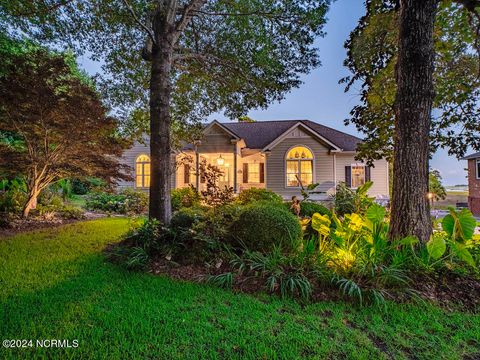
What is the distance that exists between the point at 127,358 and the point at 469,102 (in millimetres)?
7513

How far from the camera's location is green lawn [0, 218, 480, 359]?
213 centimetres

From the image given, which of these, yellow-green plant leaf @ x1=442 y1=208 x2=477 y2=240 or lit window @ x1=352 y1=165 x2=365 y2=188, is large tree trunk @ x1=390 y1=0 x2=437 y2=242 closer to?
yellow-green plant leaf @ x1=442 y1=208 x2=477 y2=240

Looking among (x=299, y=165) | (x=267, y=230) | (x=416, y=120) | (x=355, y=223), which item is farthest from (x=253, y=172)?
(x=416, y=120)

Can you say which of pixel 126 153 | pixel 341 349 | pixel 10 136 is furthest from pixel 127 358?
pixel 126 153

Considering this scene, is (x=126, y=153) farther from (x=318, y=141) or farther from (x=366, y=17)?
(x=366, y=17)

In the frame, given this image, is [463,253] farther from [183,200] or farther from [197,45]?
[183,200]

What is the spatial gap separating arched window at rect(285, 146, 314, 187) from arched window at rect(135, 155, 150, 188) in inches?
398

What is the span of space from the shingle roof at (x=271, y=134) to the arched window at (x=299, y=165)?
5.45 feet

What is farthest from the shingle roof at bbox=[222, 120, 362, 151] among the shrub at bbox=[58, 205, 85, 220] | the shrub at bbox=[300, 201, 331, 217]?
the shrub at bbox=[58, 205, 85, 220]

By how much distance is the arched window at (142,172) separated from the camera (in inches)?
694

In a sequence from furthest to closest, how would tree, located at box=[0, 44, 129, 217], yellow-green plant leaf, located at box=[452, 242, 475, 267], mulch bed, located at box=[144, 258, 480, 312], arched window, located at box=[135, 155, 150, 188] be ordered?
arched window, located at box=[135, 155, 150, 188], tree, located at box=[0, 44, 129, 217], yellow-green plant leaf, located at box=[452, 242, 475, 267], mulch bed, located at box=[144, 258, 480, 312]

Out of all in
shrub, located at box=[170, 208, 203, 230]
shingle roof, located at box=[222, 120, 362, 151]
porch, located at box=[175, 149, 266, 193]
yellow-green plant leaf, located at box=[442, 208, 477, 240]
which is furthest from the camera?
shingle roof, located at box=[222, 120, 362, 151]

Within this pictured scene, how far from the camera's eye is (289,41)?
23.9 ft

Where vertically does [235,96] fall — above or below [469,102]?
above
